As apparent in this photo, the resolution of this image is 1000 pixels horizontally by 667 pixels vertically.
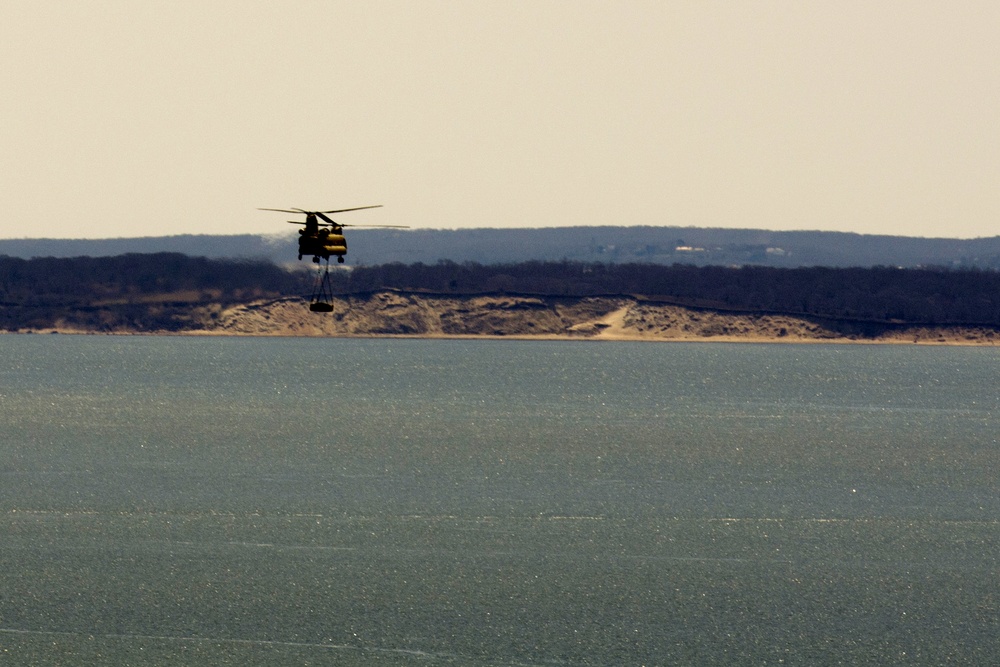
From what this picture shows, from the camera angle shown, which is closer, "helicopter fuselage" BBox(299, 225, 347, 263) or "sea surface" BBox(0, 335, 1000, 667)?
"sea surface" BBox(0, 335, 1000, 667)

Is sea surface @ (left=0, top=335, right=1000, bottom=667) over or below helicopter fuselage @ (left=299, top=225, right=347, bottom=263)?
below

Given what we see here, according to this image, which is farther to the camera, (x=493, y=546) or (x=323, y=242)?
(x=493, y=546)

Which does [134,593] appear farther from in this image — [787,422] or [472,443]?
[787,422]

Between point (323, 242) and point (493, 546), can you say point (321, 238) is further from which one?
point (493, 546)

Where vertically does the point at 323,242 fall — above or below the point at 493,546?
above

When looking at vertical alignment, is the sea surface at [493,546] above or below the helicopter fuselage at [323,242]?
below

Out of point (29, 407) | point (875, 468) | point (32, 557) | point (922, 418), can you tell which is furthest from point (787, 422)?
point (32, 557)

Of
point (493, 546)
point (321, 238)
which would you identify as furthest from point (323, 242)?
point (493, 546)

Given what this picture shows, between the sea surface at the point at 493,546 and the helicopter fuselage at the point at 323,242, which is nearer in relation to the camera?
the sea surface at the point at 493,546
